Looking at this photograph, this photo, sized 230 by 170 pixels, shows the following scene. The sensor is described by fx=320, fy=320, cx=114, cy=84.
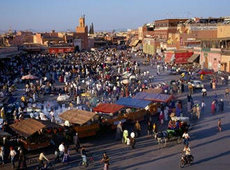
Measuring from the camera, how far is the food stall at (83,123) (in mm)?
15044

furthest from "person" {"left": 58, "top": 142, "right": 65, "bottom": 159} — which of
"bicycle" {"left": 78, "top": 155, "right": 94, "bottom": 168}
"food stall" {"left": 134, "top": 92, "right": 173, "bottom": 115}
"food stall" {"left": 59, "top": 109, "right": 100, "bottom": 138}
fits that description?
"food stall" {"left": 134, "top": 92, "right": 173, "bottom": 115}

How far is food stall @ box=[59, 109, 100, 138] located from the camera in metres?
15.0

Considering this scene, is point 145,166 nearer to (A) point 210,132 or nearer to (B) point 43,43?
(A) point 210,132

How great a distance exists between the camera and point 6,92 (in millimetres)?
27719

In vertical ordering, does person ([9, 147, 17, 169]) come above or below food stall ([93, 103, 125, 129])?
below

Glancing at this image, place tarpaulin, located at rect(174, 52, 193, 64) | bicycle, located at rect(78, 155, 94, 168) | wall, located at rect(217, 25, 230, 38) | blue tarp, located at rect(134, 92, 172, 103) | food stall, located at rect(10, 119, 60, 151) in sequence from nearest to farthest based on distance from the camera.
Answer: bicycle, located at rect(78, 155, 94, 168) < food stall, located at rect(10, 119, 60, 151) < blue tarp, located at rect(134, 92, 172, 103) < wall, located at rect(217, 25, 230, 38) < tarpaulin, located at rect(174, 52, 193, 64)

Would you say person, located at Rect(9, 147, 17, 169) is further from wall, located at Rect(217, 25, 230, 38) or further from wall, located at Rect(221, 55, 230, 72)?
wall, located at Rect(217, 25, 230, 38)

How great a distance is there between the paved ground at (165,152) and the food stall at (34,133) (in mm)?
1486

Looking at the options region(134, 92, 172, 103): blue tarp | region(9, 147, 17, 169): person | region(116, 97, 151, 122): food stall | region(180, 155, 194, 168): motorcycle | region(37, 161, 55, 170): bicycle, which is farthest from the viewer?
region(134, 92, 172, 103): blue tarp

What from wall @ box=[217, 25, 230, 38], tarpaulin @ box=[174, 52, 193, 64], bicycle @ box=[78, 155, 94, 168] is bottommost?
bicycle @ box=[78, 155, 94, 168]

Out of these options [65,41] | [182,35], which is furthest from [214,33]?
[65,41]

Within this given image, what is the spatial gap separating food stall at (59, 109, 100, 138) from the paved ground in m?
0.42

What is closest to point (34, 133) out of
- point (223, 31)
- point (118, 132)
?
point (118, 132)

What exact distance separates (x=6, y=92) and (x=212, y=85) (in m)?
17.7
